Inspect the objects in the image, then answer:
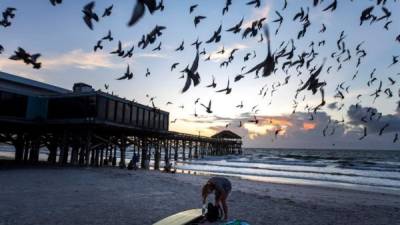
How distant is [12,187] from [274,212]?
37.7 feet

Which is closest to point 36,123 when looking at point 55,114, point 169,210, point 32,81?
point 55,114

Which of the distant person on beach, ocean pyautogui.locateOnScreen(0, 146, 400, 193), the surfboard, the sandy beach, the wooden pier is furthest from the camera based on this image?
ocean pyautogui.locateOnScreen(0, 146, 400, 193)

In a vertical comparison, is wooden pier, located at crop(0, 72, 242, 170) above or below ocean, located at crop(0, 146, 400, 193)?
above

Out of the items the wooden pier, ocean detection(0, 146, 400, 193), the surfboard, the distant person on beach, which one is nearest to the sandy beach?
the surfboard

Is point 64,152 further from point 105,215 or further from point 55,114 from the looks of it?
point 105,215

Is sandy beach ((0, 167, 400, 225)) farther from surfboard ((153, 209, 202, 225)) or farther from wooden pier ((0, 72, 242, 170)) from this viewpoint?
wooden pier ((0, 72, 242, 170))

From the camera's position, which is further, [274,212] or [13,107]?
[13,107]

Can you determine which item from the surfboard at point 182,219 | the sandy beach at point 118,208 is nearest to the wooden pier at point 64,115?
the sandy beach at point 118,208

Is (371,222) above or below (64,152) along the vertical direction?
below

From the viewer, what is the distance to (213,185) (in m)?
10.4

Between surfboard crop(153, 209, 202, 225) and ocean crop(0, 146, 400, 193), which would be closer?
surfboard crop(153, 209, 202, 225)

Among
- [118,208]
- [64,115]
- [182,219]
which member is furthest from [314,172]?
[182,219]

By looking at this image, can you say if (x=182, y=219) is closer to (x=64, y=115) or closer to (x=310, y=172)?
(x=64, y=115)

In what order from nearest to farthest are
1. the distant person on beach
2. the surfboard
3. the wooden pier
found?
the surfboard, the distant person on beach, the wooden pier
